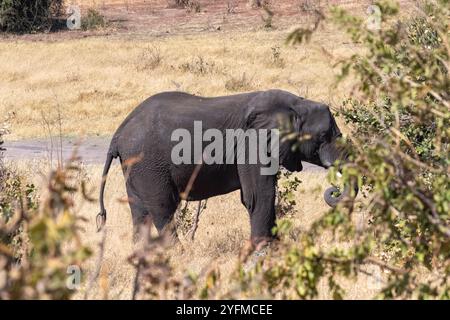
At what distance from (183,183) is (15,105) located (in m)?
12.9

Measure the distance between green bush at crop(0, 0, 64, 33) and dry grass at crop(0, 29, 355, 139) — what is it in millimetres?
3328

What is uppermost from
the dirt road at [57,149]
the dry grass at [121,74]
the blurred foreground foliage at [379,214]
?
the blurred foreground foliage at [379,214]

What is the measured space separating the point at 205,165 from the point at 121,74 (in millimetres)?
15533

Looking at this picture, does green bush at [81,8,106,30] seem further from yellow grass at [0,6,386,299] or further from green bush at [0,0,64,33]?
yellow grass at [0,6,386,299]

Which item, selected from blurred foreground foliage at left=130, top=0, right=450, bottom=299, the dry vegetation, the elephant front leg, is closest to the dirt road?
the dry vegetation

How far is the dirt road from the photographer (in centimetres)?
1738

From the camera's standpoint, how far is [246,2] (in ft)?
140

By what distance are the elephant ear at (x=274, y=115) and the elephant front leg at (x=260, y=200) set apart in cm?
33

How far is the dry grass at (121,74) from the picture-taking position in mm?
21750

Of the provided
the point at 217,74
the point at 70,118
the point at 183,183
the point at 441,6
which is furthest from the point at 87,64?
the point at 441,6

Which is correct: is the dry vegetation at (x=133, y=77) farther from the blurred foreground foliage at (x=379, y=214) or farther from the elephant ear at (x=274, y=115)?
the blurred foreground foliage at (x=379, y=214)

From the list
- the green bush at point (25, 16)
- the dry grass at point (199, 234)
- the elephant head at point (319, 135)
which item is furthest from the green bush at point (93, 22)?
the elephant head at point (319, 135)
